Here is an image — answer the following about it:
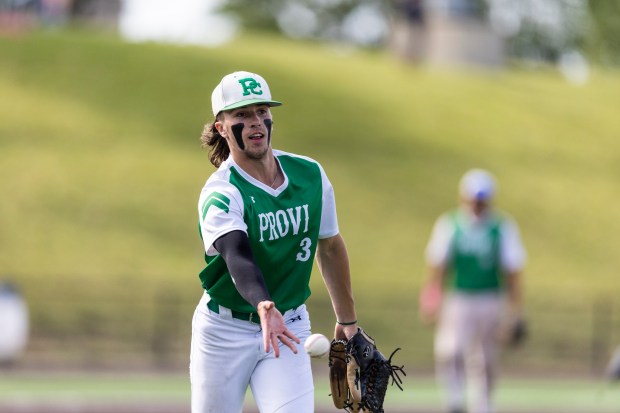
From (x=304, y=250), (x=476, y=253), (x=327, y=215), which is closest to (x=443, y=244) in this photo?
(x=476, y=253)

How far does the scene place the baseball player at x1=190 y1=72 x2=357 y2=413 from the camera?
707cm

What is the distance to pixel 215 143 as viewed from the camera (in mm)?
7605

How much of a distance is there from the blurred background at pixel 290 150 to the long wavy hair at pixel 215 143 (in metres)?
8.82

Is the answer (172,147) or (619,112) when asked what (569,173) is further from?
(172,147)

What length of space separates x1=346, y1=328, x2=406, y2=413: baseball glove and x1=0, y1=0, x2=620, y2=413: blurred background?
28.7 feet

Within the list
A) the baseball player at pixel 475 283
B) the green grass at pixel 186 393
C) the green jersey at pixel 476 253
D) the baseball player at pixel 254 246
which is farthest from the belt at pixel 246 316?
the green grass at pixel 186 393

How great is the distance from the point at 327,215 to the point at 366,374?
89cm

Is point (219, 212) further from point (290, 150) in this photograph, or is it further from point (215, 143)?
point (290, 150)

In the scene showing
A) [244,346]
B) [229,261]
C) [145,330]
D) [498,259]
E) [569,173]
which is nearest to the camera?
[229,261]

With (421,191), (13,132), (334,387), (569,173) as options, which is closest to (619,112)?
(569,173)

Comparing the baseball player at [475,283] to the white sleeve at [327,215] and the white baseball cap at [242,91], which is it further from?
the white baseball cap at [242,91]

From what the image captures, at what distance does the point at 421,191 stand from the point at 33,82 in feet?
48.4

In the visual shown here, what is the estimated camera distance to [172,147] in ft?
153

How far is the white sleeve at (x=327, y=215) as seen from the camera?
7461 mm
